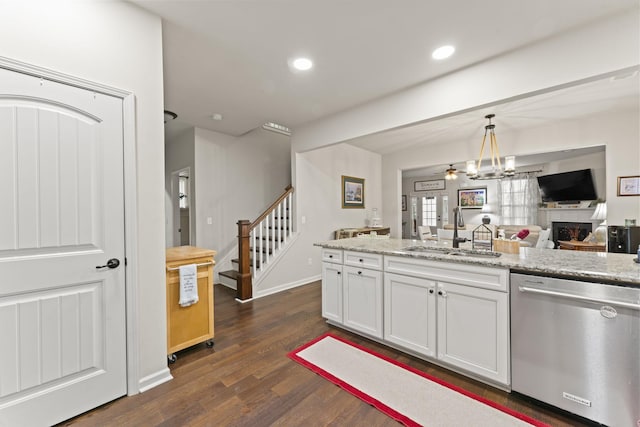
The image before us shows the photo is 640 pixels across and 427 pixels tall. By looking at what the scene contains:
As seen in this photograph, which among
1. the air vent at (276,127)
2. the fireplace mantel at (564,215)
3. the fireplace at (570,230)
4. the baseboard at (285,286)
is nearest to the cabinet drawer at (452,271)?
the baseboard at (285,286)

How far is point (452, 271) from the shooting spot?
207cm

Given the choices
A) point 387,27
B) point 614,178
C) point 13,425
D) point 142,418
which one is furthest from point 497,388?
point 614,178

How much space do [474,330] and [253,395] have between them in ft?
5.58

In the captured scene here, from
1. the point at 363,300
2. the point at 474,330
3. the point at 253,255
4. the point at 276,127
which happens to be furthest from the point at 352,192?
the point at 474,330

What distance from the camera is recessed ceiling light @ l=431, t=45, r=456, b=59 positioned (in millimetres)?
2346

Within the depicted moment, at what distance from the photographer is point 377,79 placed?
2.89 m

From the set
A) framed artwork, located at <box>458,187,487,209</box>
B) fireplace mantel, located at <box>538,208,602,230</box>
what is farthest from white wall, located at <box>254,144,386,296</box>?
fireplace mantel, located at <box>538,208,602,230</box>

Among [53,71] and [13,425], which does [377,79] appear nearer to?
[53,71]

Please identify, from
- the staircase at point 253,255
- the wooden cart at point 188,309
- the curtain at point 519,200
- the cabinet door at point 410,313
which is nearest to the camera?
the cabinet door at point 410,313

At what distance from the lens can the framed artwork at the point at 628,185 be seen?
3604 mm

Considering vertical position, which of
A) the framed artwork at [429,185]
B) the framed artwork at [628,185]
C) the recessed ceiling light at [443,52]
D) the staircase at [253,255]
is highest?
the recessed ceiling light at [443,52]

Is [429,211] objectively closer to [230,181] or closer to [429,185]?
[429,185]

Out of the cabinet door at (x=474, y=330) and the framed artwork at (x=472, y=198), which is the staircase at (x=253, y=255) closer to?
the cabinet door at (x=474, y=330)

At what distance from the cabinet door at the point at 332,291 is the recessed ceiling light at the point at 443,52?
228cm
